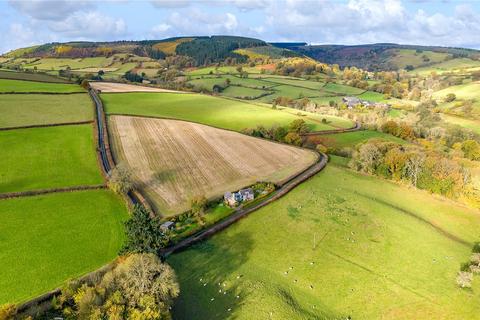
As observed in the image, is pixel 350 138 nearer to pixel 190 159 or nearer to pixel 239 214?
pixel 190 159

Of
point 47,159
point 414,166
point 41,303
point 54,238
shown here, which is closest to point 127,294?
point 41,303

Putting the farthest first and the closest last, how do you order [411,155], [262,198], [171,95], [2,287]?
[171,95] → [411,155] → [262,198] → [2,287]

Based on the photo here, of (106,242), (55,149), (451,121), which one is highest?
(55,149)

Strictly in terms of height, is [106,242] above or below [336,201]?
above

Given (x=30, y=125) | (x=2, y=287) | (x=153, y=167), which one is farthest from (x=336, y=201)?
(x=30, y=125)

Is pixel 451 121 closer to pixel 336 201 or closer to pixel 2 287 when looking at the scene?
pixel 336 201

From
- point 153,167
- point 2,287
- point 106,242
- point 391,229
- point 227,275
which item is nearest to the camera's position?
point 2,287

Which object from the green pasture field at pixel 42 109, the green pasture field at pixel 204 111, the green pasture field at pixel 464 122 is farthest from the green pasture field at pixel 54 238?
the green pasture field at pixel 464 122
